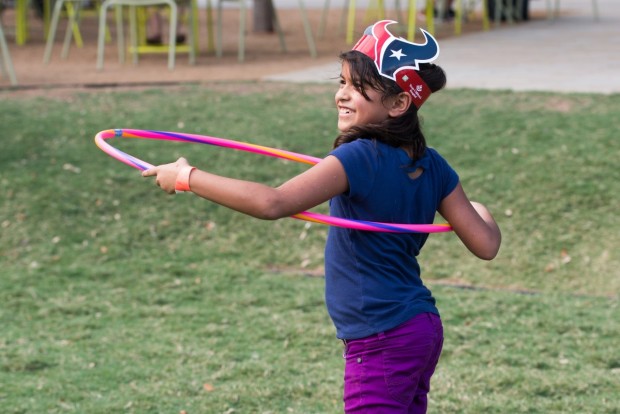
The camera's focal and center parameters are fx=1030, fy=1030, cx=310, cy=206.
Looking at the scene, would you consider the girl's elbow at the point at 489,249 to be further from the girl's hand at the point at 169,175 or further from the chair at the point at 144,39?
the chair at the point at 144,39

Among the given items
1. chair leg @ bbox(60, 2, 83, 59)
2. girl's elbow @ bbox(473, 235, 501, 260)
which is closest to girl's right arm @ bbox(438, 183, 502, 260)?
girl's elbow @ bbox(473, 235, 501, 260)

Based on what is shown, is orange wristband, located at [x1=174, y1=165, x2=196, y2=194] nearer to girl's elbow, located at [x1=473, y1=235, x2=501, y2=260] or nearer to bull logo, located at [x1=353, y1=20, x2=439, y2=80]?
bull logo, located at [x1=353, y1=20, x2=439, y2=80]

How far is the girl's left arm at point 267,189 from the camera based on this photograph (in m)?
2.57

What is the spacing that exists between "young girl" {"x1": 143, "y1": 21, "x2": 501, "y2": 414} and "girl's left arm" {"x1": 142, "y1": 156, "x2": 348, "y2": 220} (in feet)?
0.11

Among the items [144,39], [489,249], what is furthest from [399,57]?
[144,39]

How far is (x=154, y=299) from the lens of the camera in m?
5.96

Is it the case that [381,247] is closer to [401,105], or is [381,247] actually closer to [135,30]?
[401,105]

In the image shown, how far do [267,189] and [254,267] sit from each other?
3.98 meters

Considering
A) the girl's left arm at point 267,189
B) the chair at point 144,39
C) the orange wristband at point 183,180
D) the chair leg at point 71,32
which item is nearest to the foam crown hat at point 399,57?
the girl's left arm at point 267,189

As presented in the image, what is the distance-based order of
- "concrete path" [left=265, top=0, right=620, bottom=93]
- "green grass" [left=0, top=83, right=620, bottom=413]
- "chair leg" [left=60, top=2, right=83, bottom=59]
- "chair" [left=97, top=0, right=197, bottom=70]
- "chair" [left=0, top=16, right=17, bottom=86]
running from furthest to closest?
"chair leg" [left=60, top=2, right=83, bottom=59] → "chair" [left=97, top=0, right=197, bottom=70] → "chair" [left=0, top=16, right=17, bottom=86] → "concrete path" [left=265, top=0, right=620, bottom=93] → "green grass" [left=0, top=83, right=620, bottom=413]

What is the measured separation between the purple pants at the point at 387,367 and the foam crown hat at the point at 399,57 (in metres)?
0.63

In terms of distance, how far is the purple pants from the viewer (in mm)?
2787

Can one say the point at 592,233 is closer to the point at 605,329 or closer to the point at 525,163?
the point at 525,163

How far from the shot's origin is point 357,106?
9.17ft
